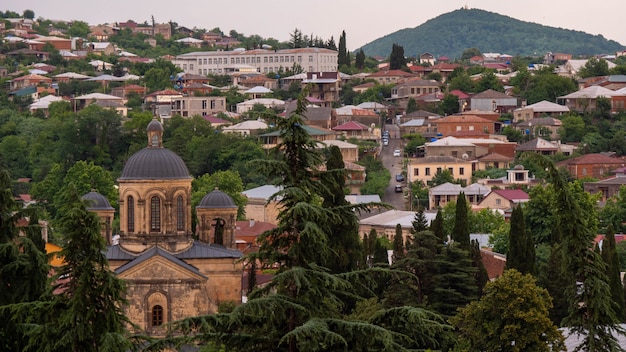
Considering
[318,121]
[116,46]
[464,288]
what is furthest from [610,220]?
[116,46]

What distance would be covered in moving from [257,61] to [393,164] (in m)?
55.3

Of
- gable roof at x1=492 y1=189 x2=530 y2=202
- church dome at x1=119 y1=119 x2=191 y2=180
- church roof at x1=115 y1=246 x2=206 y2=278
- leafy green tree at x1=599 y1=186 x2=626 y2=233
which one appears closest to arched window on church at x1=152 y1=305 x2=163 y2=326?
church roof at x1=115 y1=246 x2=206 y2=278

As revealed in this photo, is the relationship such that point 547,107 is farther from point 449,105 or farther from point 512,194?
point 512,194

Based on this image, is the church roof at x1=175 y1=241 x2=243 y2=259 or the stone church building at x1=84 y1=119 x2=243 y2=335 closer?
the stone church building at x1=84 y1=119 x2=243 y2=335

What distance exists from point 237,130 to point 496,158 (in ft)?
62.4

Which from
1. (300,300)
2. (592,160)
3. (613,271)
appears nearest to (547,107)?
(592,160)

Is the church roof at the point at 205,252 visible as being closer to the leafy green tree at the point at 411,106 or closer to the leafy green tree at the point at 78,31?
the leafy green tree at the point at 411,106

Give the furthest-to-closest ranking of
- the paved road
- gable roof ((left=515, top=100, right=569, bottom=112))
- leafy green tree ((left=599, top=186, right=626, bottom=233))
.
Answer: gable roof ((left=515, top=100, right=569, bottom=112)) → the paved road → leafy green tree ((left=599, top=186, right=626, bottom=233))

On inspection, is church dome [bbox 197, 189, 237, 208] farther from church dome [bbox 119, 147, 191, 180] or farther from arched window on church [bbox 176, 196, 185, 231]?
church dome [bbox 119, 147, 191, 180]

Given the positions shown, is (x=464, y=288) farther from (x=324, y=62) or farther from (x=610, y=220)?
(x=324, y=62)

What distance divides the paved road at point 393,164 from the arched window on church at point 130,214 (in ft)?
118

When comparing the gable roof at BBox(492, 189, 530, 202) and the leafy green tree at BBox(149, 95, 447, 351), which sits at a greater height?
the leafy green tree at BBox(149, 95, 447, 351)

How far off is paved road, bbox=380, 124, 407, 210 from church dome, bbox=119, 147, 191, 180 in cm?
3579

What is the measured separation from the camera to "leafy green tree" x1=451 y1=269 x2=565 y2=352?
1358 inches
